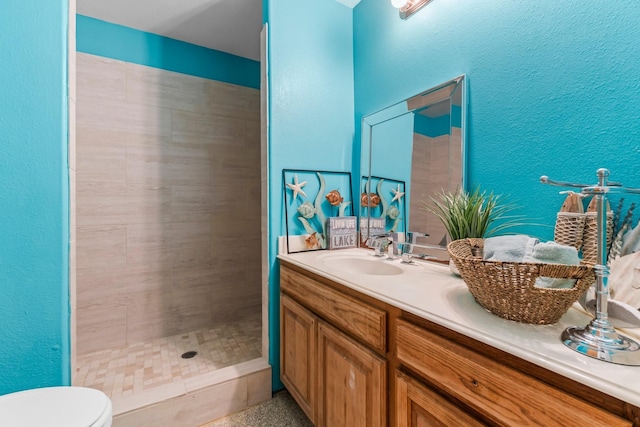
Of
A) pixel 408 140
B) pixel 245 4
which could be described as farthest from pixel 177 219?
pixel 408 140

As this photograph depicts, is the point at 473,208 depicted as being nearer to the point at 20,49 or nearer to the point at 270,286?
the point at 270,286

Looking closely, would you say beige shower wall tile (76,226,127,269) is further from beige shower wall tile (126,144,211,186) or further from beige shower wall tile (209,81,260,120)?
beige shower wall tile (209,81,260,120)

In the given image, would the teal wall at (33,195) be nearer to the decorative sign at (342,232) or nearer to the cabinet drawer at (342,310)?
the cabinet drawer at (342,310)

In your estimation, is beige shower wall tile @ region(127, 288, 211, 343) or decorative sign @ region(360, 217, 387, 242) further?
beige shower wall tile @ region(127, 288, 211, 343)

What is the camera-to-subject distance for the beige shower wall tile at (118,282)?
6.46ft

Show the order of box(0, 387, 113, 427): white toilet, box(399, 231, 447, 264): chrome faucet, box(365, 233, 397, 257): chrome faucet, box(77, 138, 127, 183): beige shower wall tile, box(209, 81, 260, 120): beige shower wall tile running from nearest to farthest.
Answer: box(0, 387, 113, 427): white toilet < box(399, 231, 447, 264): chrome faucet < box(365, 233, 397, 257): chrome faucet < box(77, 138, 127, 183): beige shower wall tile < box(209, 81, 260, 120): beige shower wall tile

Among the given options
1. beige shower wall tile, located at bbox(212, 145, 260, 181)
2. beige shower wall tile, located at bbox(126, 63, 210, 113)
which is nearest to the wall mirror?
beige shower wall tile, located at bbox(212, 145, 260, 181)

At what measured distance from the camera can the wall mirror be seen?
1.25m

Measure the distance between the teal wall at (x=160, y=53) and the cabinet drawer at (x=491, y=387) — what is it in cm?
247

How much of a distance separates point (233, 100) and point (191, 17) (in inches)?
25.1

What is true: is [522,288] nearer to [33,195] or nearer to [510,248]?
[510,248]

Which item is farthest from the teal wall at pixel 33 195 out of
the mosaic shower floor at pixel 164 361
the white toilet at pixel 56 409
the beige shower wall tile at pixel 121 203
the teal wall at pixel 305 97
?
the beige shower wall tile at pixel 121 203

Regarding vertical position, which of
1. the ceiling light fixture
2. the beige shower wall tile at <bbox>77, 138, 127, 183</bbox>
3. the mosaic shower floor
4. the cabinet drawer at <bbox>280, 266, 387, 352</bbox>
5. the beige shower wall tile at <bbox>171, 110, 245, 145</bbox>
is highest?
the ceiling light fixture

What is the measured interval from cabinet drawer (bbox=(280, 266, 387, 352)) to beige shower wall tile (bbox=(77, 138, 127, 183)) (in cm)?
158
